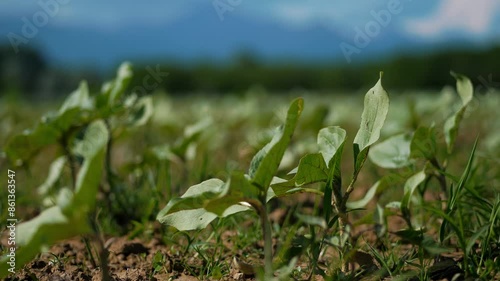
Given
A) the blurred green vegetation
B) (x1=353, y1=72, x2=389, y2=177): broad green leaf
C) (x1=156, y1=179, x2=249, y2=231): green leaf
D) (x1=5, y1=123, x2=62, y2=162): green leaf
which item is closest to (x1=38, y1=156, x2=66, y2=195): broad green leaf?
(x1=5, y1=123, x2=62, y2=162): green leaf

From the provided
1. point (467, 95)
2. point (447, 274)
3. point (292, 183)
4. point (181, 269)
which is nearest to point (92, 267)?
point (181, 269)

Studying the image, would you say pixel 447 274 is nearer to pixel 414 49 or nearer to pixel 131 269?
pixel 131 269

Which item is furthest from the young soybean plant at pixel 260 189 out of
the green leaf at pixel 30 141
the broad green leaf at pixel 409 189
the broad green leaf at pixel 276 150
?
the green leaf at pixel 30 141

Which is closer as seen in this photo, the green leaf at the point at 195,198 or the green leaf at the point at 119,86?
the green leaf at the point at 195,198

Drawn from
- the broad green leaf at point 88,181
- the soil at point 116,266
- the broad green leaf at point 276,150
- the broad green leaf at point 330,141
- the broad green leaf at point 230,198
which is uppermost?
the broad green leaf at point 88,181

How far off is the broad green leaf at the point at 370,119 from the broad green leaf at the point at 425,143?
0.24m

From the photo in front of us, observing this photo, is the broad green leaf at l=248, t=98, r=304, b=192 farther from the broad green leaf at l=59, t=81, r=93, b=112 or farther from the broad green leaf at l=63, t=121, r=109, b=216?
the broad green leaf at l=59, t=81, r=93, b=112

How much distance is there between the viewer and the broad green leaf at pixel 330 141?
1.22 m

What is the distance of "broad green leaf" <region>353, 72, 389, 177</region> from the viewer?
3.79 feet

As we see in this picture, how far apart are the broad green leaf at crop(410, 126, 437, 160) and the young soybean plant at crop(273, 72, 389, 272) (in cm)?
24

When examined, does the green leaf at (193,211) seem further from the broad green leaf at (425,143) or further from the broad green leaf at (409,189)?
the broad green leaf at (425,143)

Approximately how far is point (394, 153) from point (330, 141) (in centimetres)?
41

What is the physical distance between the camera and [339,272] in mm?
1142

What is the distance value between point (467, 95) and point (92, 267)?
3.40ft
